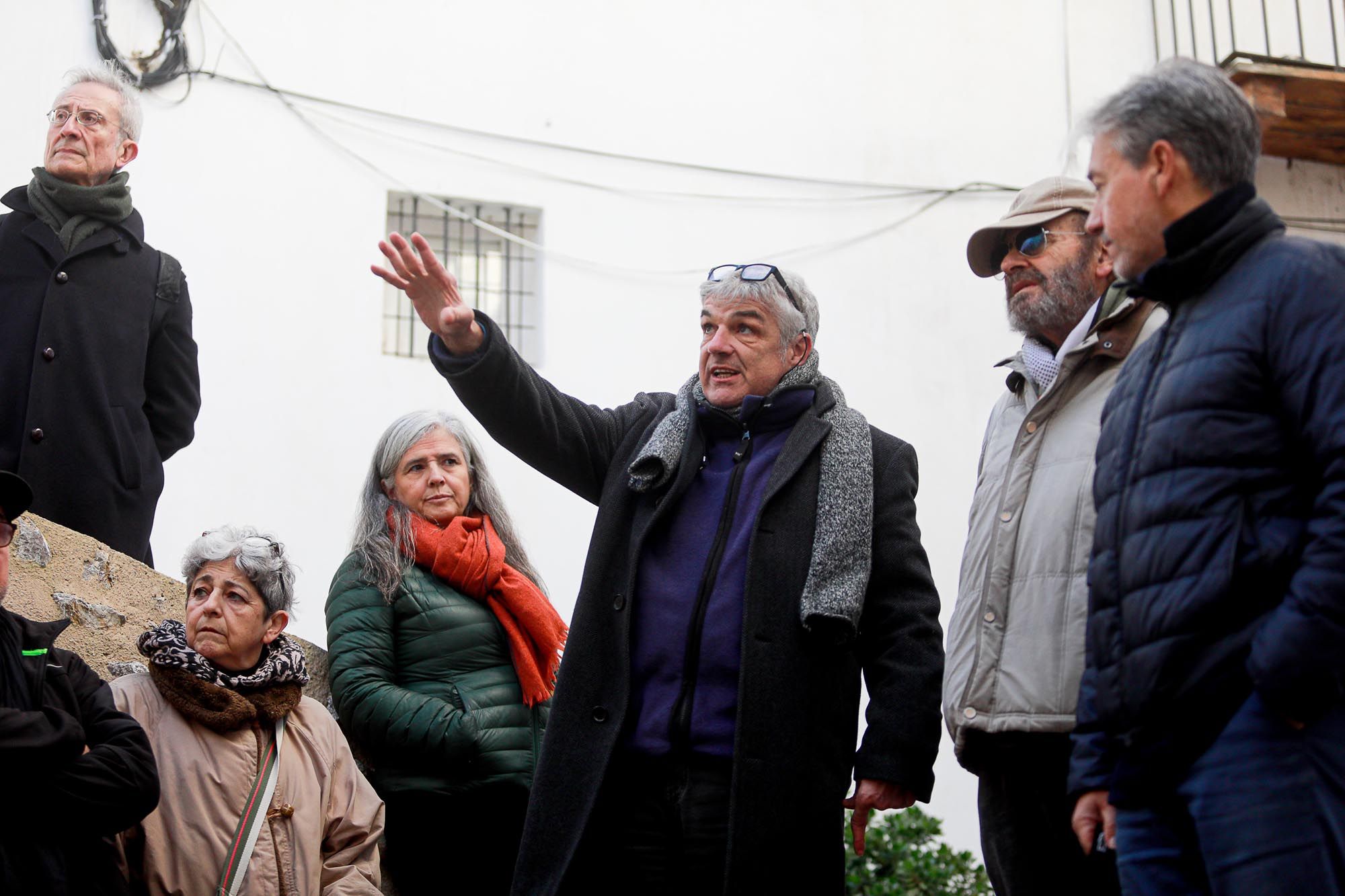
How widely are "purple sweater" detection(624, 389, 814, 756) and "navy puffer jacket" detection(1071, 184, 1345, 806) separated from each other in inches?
38.5

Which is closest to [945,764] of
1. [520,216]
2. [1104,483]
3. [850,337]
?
[850,337]

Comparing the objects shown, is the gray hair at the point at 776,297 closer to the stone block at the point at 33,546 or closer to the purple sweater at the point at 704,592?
the purple sweater at the point at 704,592

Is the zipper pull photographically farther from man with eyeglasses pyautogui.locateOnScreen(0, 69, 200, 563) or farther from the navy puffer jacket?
man with eyeglasses pyautogui.locateOnScreen(0, 69, 200, 563)

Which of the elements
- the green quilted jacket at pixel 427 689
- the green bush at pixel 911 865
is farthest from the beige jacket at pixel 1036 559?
the green bush at pixel 911 865

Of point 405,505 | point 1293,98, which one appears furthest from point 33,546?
point 1293,98

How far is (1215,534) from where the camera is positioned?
2320 mm

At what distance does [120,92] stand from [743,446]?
8.98ft

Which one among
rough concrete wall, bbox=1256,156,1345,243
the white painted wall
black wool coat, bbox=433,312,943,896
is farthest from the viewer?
rough concrete wall, bbox=1256,156,1345,243

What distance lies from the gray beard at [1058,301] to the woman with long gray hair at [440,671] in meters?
1.74

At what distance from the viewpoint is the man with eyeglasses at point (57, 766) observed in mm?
3256

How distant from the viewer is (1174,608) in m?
2.34

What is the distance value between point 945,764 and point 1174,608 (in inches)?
261

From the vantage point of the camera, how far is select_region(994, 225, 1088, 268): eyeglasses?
3695 millimetres

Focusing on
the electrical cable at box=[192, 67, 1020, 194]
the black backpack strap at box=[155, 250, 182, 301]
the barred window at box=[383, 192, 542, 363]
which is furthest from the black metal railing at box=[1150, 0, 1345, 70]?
the black backpack strap at box=[155, 250, 182, 301]
